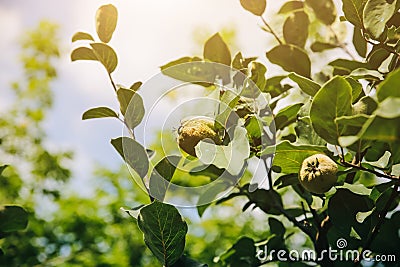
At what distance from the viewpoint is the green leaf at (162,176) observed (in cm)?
84

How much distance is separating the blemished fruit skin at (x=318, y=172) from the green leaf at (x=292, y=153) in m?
0.02

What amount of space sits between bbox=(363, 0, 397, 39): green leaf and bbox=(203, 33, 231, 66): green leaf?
1.15ft

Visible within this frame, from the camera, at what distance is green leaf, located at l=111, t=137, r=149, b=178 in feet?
2.65

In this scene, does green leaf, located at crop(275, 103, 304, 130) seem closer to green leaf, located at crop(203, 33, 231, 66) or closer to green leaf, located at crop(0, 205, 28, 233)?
green leaf, located at crop(203, 33, 231, 66)

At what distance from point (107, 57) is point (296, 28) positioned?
51 cm

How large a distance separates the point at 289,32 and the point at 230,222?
322 centimetres

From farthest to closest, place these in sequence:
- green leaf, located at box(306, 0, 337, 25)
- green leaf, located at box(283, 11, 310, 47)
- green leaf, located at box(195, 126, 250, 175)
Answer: green leaf, located at box(306, 0, 337, 25), green leaf, located at box(283, 11, 310, 47), green leaf, located at box(195, 126, 250, 175)

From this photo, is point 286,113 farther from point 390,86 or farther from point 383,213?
point 390,86

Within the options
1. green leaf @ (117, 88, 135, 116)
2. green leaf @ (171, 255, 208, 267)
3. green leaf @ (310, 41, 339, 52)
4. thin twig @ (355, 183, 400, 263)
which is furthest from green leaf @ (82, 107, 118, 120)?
green leaf @ (310, 41, 339, 52)

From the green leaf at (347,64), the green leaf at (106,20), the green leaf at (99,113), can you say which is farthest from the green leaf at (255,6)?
the green leaf at (99,113)

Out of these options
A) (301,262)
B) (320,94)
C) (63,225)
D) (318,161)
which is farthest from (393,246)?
(63,225)

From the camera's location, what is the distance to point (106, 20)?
949 mm

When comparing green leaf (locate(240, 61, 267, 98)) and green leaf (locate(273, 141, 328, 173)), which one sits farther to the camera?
green leaf (locate(240, 61, 267, 98))

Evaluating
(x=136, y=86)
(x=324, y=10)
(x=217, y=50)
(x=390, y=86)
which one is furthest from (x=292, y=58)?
(x=390, y=86)
